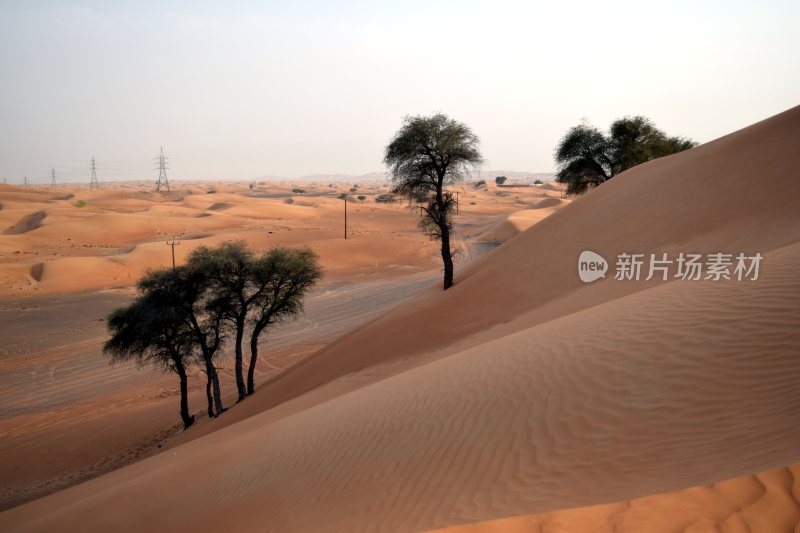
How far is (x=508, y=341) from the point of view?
8.66 meters

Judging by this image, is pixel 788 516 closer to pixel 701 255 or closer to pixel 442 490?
pixel 442 490

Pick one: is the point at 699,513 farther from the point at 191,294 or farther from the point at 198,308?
the point at 198,308

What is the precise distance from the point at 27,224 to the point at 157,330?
5835 centimetres

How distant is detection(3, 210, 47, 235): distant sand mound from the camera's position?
60.0m

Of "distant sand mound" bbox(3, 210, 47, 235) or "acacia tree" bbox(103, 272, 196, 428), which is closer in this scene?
"acacia tree" bbox(103, 272, 196, 428)

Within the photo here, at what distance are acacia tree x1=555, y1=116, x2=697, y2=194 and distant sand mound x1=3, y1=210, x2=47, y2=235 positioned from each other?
185 feet

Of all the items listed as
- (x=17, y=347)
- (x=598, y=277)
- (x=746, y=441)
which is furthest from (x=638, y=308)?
(x=17, y=347)

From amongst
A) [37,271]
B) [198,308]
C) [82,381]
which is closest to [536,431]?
[198,308]

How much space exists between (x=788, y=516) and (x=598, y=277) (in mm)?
11935

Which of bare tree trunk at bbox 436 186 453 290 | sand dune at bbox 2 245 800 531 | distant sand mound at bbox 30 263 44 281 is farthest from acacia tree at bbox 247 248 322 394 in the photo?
distant sand mound at bbox 30 263 44 281

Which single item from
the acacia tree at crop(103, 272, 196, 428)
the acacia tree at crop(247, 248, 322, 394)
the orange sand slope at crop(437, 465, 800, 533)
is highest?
the orange sand slope at crop(437, 465, 800, 533)

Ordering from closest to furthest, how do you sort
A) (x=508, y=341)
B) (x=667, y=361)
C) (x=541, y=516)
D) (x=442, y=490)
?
(x=541, y=516), (x=442, y=490), (x=667, y=361), (x=508, y=341)

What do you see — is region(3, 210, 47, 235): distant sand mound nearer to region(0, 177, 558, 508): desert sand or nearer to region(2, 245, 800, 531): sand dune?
region(0, 177, 558, 508): desert sand

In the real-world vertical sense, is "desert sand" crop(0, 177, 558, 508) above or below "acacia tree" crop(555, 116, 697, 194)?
below
